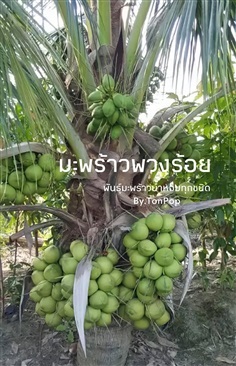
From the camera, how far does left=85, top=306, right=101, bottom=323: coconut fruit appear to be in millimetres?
1857

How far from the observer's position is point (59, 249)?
7.02ft

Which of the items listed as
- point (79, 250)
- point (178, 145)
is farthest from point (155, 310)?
point (178, 145)

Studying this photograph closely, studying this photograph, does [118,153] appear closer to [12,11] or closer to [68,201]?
[68,201]

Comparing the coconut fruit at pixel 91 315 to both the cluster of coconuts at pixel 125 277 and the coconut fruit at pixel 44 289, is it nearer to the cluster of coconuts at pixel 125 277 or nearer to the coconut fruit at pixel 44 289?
the cluster of coconuts at pixel 125 277

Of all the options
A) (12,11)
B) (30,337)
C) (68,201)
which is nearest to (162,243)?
(68,201)

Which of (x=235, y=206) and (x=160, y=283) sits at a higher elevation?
(x=235, y=206)

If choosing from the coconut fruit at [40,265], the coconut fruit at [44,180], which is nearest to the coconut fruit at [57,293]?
the coconut fruit at [40,265]

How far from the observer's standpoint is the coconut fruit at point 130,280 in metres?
1.98

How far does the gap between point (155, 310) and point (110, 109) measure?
912mm

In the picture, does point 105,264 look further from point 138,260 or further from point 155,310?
point 155,310

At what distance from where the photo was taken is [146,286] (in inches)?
73.7

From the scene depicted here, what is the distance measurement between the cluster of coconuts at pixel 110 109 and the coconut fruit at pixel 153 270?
1.80ft

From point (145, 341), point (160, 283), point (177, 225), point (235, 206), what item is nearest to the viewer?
point (160, 283)

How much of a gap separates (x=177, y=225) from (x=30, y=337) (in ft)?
4.39
